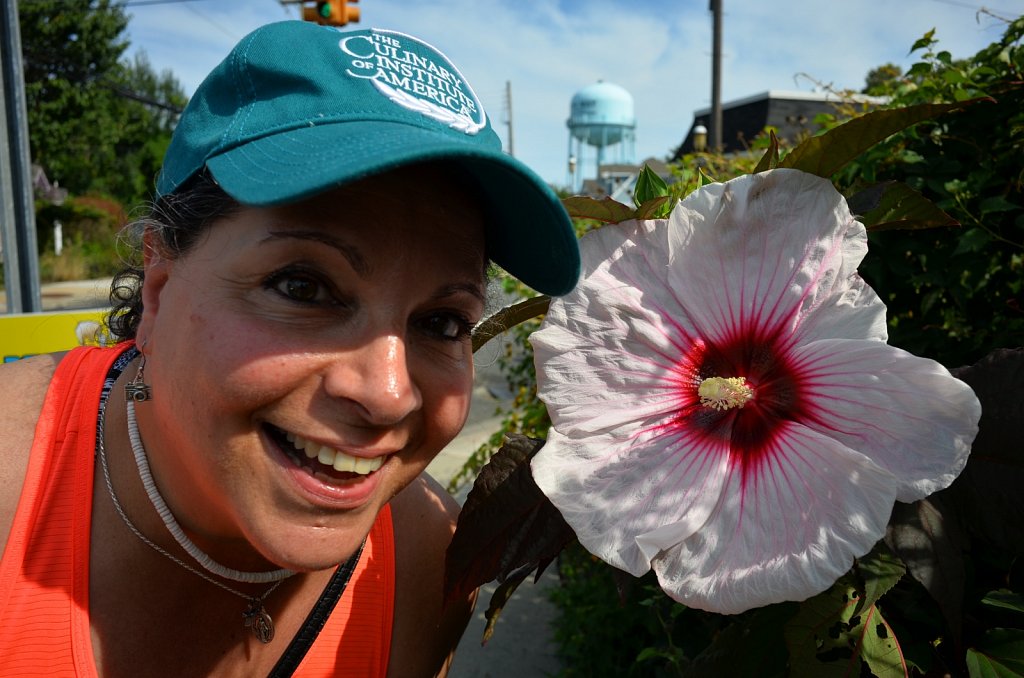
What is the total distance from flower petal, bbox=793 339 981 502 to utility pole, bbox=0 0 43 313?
482 centimetres

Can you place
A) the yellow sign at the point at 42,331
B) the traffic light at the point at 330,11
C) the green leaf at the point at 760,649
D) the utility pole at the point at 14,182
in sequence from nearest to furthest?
the green leaf at the point at 760,649
the yellow sign at the point at 42,331
the utility pole at the point at 14,182
the traffic light at the point at 330,11

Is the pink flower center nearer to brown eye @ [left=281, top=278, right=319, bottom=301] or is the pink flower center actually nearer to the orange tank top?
brown eye @ [left=281, top=278, right=319, bottom=301]

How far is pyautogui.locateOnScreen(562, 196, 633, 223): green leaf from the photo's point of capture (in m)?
0.95

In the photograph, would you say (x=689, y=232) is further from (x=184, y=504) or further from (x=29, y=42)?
(x=29, y=42)

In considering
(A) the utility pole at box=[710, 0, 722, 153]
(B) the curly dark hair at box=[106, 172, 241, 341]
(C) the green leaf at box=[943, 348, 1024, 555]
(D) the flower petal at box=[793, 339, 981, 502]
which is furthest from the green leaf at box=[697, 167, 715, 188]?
(A) the utility pole at box=[710, 0, 722, 153]

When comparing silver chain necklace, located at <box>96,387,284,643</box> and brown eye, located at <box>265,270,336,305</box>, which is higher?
brown eye, located at <box>265,270,336,305</box>

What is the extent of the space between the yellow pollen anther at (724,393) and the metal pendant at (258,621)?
93cm

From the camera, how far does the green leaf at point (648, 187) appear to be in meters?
1.03

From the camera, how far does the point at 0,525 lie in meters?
1.22

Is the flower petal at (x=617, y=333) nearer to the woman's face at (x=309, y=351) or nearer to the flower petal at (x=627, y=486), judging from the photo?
the flower petal at (x=627, y=486)

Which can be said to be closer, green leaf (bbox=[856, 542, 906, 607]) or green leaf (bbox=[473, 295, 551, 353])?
green leaf (bbox=[856, 542, 906, 607])

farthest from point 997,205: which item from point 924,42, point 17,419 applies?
point 17,419

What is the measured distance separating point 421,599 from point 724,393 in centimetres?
87

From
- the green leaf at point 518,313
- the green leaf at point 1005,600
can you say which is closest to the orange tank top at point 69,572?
the green leaf at point 518,313
